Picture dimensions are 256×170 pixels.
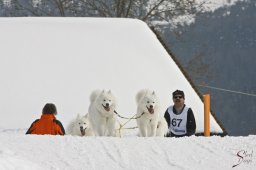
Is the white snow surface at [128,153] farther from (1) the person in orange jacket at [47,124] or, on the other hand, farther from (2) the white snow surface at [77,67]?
(2) the white snow surface at [77,67]

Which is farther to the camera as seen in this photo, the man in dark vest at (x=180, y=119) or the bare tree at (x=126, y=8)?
the bare tree at (x=126, y=8)

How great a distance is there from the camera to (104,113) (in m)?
9.14

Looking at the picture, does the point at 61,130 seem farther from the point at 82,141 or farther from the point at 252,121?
the point at 252,121

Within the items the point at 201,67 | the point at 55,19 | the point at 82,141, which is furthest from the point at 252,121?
the point at 82,141

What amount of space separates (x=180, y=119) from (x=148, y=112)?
73 cm

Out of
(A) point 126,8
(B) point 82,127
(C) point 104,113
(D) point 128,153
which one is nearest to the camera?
(D) point 128,153

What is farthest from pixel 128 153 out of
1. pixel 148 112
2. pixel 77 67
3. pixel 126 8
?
pixel 126 8

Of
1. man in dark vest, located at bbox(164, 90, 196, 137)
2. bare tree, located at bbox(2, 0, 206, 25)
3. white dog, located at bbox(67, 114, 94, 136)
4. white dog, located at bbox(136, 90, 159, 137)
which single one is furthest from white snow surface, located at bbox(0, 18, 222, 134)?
bare tree, located at bbox(2, 0, 206, 25)

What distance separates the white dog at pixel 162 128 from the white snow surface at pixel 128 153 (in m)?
1.93

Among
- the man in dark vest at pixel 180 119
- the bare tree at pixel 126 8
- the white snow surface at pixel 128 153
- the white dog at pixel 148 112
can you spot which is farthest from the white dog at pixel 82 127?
the bare tree at pixel 126 8

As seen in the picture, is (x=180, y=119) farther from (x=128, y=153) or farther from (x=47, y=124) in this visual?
(x=128, y=153)

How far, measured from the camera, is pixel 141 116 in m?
9.03

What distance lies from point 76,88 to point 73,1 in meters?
18.1

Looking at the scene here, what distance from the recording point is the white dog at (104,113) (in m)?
9.01
